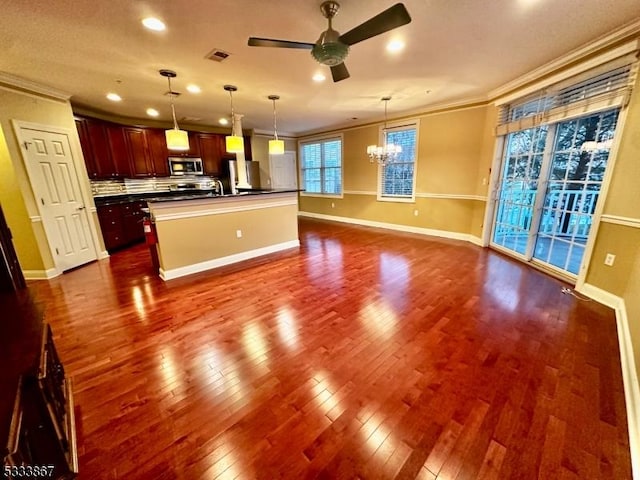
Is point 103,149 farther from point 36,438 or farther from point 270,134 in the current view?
point 36,438

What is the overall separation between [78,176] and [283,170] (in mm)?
4913

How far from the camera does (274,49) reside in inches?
103

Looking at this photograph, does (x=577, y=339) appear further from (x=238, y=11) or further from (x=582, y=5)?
(x=238, y=11)

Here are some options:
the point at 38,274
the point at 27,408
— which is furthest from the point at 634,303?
the point at 38,274

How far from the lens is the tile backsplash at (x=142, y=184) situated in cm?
505

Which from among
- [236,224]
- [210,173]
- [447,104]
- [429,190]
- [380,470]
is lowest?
[380,470]

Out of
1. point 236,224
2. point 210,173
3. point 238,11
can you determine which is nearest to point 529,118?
point 238,11

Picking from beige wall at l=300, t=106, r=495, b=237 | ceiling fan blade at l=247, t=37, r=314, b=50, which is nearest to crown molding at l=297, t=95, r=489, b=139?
beige wall at l=300, t=106, r=495, b=237

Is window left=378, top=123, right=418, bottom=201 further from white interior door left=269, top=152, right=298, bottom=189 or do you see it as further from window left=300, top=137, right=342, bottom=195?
white interior door left=269, top=152, right=298, bottom=189

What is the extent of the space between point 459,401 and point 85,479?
6.45ft

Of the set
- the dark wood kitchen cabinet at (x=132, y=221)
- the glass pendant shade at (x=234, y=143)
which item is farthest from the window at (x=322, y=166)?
the dark wood kitchen cabinet at (x=132, y=221)

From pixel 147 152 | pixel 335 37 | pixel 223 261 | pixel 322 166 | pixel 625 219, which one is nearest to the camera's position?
pixel 335 37

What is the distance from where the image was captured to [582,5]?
202cm

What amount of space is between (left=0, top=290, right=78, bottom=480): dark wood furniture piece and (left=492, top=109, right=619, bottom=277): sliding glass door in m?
4.41
